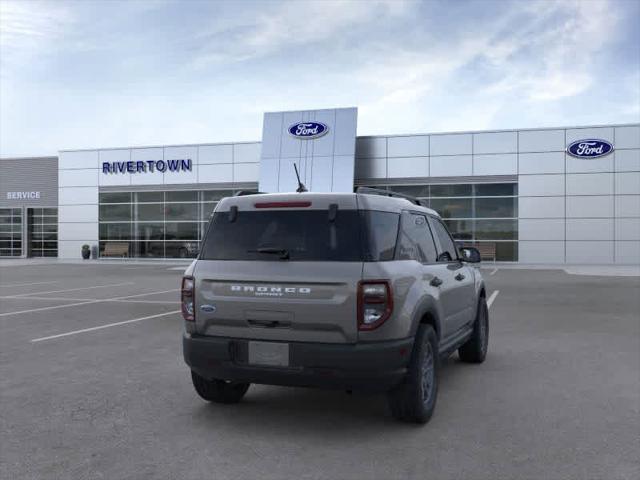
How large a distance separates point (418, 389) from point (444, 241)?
221 centimetres

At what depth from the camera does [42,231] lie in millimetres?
41219

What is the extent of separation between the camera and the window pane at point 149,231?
36875 mm

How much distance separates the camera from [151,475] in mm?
3904

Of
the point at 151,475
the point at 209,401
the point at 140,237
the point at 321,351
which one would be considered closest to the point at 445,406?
the point at 321,351

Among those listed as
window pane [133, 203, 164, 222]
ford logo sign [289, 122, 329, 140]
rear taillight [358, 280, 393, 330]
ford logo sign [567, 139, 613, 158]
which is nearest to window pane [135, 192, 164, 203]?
window pane [133, 203, 164, 222]

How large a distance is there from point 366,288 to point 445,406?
67.4 inches

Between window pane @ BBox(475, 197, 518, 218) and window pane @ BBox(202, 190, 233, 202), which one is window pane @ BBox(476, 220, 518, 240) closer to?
window pane @ BBox(475, 197, 518, 218)

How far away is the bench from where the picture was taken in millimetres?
37156

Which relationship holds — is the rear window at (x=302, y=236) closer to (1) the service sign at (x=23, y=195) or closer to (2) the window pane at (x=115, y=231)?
(2) the window pane at (x=115, y=231)

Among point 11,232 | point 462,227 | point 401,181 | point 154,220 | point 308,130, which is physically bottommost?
point 11,232

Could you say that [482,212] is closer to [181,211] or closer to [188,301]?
[181,211]

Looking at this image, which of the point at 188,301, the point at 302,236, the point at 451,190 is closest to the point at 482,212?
the point at 451,190

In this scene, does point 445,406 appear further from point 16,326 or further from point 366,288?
point 16,326

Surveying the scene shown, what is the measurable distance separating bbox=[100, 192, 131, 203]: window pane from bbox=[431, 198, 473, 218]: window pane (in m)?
18.1
